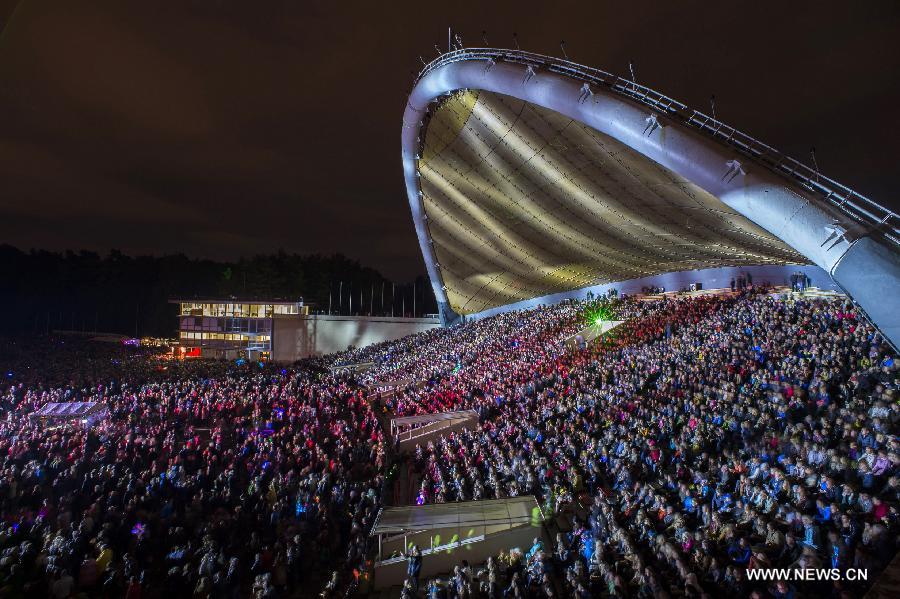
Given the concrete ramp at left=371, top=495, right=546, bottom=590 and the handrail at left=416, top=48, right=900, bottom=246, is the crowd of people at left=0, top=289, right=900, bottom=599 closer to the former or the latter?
the concrete ramp at left=371, top=495, right=546, bottom=590

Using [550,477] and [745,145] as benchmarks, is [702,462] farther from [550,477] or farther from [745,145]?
[745,145]

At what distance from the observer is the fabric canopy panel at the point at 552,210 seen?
1916 cm

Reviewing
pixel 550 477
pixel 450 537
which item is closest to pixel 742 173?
pixel 550 477

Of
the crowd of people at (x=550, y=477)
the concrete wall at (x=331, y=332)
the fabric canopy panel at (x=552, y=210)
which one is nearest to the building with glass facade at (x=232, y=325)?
the concrete wall at (x=331, y=332)

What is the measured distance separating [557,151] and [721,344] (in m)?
11.4

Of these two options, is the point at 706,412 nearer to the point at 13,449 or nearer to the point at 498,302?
the point at 13,449

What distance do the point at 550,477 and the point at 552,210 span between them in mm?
20344

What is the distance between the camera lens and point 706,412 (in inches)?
372

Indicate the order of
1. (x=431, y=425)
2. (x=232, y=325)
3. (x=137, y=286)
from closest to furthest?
(x=431, y=425) → (x=232, y=325) → (x=137, y=286)

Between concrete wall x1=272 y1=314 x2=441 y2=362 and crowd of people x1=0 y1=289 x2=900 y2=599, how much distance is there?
29.5 m


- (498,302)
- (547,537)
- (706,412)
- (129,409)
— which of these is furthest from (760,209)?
(498,302)

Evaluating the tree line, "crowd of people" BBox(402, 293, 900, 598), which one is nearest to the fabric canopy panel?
"crowd of people" BBox(402, 293, 900, 598)

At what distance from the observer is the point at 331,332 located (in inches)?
1871

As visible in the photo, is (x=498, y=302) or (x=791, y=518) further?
(x=498, y=302)
